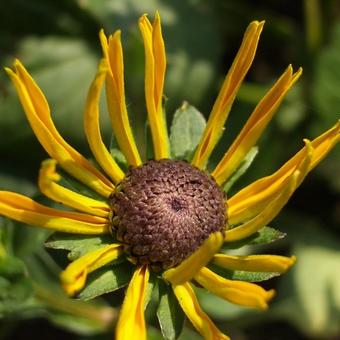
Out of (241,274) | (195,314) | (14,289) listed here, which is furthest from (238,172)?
(14,289)

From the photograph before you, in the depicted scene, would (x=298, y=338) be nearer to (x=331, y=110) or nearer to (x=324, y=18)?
(x=331, y=110)

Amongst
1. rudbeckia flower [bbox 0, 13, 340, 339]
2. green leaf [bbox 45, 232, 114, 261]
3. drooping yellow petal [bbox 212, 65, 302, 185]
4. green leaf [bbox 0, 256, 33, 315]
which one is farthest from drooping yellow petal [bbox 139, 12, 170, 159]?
green leaf [bbox 0, 256, 33, 315]

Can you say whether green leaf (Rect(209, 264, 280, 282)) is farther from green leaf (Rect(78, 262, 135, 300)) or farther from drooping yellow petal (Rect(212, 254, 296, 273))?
green leaf (Rect(78, 262, 135, 300))

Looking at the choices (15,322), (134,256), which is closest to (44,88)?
(15,322)

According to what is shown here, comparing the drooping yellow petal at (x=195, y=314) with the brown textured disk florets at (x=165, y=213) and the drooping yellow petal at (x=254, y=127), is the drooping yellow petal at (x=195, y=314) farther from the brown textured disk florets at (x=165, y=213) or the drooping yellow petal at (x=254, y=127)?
the drooping yellow petal at (x=254, y=127)

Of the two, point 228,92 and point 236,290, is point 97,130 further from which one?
point 236,290

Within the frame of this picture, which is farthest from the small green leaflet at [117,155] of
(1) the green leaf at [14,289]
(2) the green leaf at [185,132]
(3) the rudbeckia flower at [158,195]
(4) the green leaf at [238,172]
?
(1) the green leaf at [14,289]
